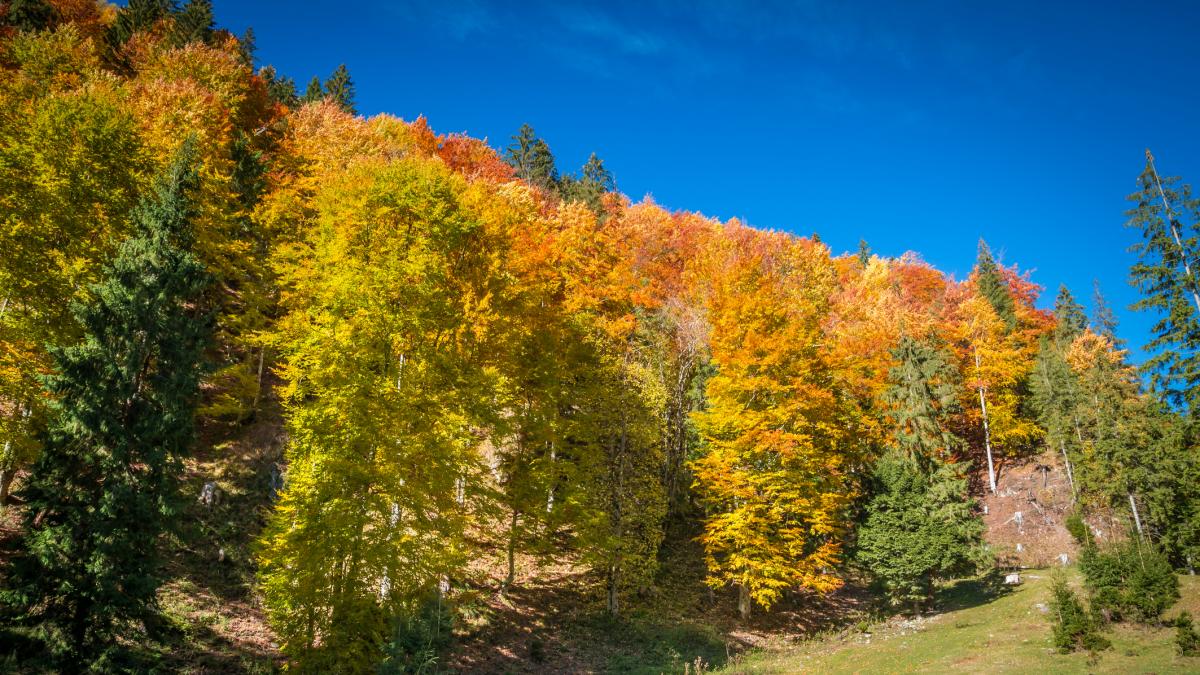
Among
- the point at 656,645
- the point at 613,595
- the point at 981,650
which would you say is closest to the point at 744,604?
the point at 656,645

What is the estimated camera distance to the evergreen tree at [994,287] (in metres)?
55.3

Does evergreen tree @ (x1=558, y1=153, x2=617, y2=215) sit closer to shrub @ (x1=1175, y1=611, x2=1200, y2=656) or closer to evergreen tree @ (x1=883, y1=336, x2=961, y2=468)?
evergreen tree @ (x1=883, y1=336, x2=961, y2=468)

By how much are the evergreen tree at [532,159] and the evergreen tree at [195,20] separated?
2582cm

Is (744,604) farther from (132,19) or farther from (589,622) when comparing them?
(132,19)

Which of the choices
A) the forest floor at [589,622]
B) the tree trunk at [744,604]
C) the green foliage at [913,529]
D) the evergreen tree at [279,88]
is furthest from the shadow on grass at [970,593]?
the evergreen tree at [279,88]

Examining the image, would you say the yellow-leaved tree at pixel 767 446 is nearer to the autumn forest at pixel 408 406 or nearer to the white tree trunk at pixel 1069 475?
the autumn forest at pixel 408 406

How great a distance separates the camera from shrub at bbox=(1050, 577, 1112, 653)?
694 inches

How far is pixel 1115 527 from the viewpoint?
3534cm

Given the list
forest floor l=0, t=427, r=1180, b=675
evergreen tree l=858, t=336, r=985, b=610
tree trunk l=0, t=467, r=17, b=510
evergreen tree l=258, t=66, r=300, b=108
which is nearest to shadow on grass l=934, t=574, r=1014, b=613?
forest floor l=0, t=427, r=1180, b=675

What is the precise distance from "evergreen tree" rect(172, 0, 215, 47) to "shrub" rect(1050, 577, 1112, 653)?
58.2m

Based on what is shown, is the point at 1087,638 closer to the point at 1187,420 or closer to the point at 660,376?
the point at 1187,420

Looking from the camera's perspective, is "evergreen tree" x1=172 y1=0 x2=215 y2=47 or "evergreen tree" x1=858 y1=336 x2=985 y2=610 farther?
"evergreen tree" x1=172 y1=0 x2=215 y2=47

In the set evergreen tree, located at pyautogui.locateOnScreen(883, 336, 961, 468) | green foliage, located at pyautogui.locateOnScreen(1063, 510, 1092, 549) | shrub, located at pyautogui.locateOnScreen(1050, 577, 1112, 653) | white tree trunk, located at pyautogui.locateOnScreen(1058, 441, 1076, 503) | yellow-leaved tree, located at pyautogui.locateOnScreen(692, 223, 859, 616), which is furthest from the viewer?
white tree trunk, located at pyautogui.locateOnScreen(1058, 441, 1076, 503)

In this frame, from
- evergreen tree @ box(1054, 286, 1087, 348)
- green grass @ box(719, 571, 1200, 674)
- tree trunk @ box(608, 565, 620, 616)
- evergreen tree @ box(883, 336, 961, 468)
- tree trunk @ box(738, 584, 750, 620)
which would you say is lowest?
green grass @ box(719, 571, 1200, 674)
